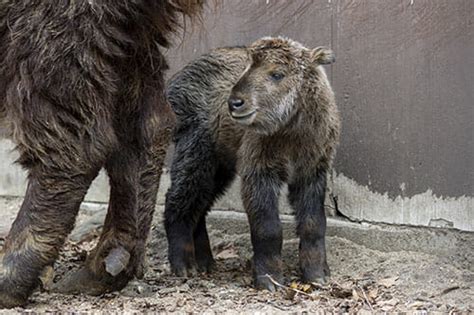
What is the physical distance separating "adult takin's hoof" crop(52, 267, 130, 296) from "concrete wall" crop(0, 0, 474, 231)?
131 cm

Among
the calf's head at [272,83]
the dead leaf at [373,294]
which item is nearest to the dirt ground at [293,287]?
the dead leaf at [373,294]

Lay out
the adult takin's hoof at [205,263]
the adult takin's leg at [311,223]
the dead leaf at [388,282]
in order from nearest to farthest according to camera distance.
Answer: the dead leaf at [388,282], the adult takin's leg at [311,223], the adult takin's hoof at [205,263]

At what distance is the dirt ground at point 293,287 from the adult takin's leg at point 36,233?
127mm

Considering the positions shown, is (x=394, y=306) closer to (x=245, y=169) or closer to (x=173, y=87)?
(x=245, y=169)

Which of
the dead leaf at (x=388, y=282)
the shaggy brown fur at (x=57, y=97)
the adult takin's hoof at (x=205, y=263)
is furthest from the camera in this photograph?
the adult takin's hoof at (x=205, y=263)

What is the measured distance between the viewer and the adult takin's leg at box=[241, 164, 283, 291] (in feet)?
16.8

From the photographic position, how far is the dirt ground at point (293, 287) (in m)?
4.53

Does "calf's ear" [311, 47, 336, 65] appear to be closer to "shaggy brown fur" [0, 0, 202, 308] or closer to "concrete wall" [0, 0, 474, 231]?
"concrete wall" [0, 0, 474, 231]

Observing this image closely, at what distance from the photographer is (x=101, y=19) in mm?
4250

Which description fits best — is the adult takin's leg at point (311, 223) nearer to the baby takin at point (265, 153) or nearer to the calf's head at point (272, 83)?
the baby takin at point (265, 153)

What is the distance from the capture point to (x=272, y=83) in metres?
5.25

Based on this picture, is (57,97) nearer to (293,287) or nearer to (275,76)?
(275,76)

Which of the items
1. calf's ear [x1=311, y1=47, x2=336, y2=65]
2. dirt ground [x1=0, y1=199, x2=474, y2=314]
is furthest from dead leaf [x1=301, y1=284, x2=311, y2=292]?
calf's ear [x1=311, y1=47, x2=336, y2=65]

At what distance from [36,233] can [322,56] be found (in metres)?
1.88
